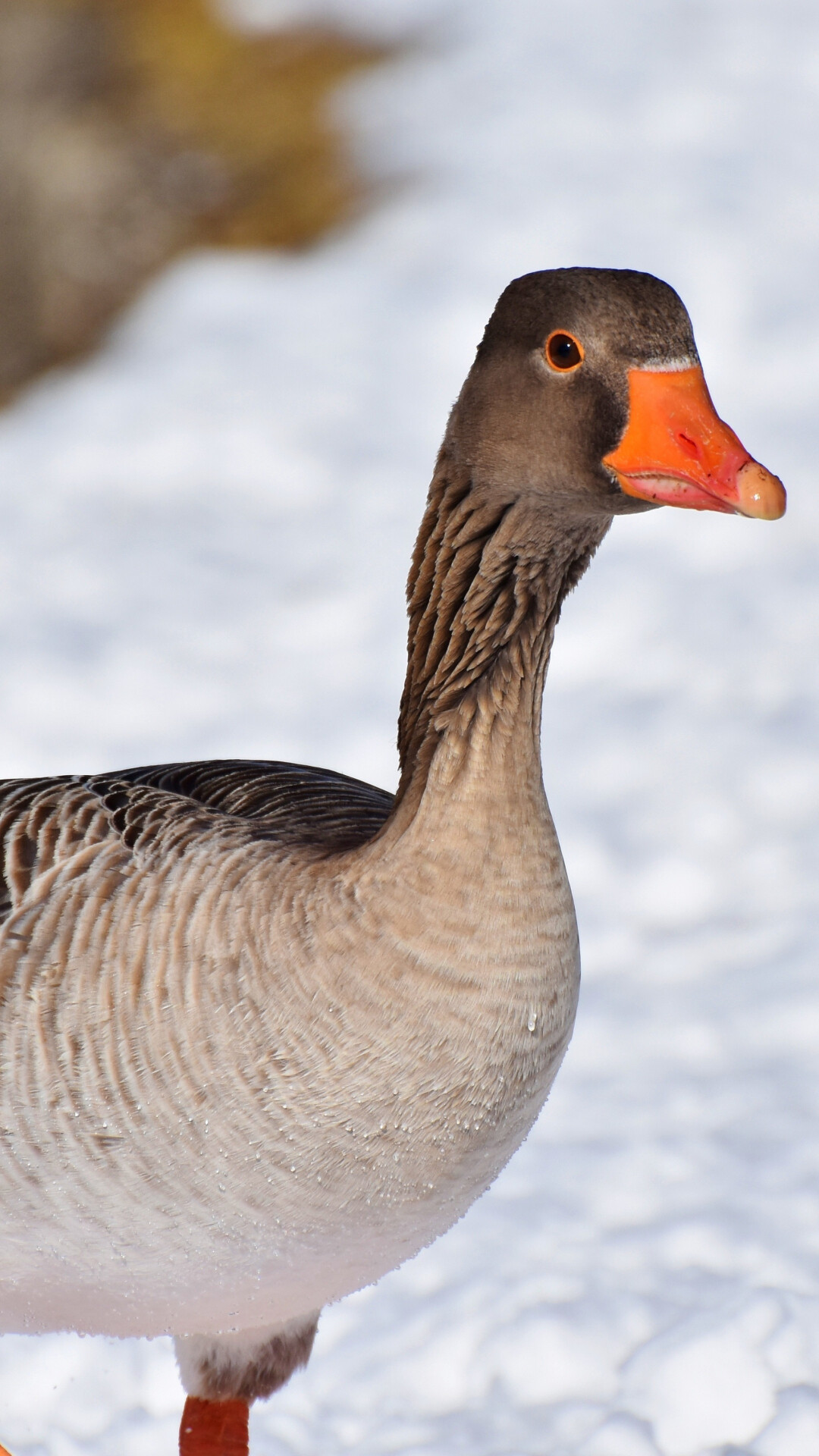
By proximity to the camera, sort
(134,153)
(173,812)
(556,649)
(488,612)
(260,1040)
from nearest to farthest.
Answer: (260,1040) → (488,612) → (173,812) → (556,649) → (134,153)

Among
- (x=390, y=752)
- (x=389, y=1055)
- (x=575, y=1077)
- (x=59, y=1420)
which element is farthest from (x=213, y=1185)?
(x=390, y=752)

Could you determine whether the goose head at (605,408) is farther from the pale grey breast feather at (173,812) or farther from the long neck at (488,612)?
the pale grey breast feather at (173,812)

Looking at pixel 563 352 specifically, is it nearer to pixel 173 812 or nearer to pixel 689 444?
pixel 689 444

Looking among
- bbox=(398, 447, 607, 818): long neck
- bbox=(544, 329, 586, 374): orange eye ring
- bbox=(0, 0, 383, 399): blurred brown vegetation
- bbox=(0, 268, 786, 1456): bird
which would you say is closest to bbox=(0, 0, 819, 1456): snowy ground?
bbox=(0, 0, 383, 399): blurred brown vegetation

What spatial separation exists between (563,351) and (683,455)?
0.30 meters

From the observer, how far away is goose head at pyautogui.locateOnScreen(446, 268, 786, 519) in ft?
8.03

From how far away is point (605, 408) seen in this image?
2537mm

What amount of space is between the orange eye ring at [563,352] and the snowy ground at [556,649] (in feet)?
8.33

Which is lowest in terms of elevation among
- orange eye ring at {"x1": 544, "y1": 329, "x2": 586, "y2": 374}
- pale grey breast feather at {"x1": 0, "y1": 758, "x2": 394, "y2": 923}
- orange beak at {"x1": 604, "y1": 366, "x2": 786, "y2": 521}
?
pale grey breast feather at {"x1": 0, "y1": 758, "x2": 394, "y2": 923}

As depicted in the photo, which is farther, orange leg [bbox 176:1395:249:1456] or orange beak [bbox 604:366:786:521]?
orange leg [bbox 176:1395:249:1456]

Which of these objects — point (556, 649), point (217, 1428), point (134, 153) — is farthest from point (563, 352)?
point (134, 153)

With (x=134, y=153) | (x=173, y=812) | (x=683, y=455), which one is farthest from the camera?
(x=134, y=153)

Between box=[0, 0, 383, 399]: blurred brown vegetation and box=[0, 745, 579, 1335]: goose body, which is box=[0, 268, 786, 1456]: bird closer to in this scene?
box=[0, 745, 579, 1335]: goose body

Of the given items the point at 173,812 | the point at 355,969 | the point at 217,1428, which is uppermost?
the point at 173,812
